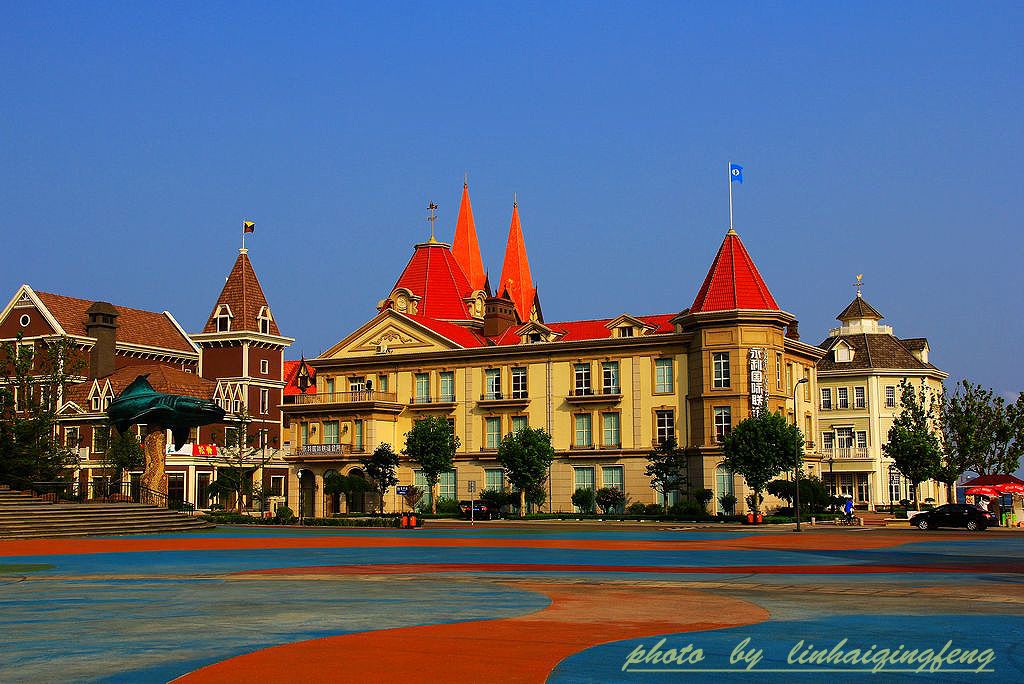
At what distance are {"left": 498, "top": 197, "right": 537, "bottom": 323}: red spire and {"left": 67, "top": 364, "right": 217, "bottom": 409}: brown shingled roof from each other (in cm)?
4186

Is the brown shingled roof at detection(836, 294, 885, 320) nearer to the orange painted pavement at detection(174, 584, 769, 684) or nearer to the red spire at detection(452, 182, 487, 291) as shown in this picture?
the red spire at detection(452, 182, 487, 291)

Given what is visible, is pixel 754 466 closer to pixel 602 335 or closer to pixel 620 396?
pixel 620 396

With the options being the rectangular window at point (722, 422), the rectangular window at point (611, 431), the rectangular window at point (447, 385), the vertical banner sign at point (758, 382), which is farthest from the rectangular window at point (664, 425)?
the rectangular window at point (447, 385)

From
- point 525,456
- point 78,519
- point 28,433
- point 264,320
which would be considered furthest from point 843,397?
point 78,519

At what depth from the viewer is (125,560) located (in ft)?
108

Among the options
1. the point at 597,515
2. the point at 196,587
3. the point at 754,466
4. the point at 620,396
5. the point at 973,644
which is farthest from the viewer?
the point at 620,396

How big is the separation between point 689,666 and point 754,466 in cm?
5487

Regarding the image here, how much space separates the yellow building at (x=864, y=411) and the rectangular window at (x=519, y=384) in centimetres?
2759

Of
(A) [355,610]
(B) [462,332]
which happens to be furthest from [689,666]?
(B) [462,332]

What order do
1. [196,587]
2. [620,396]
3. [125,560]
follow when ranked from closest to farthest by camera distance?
1. [196,587]
2. [125,560]
3. [620,396]

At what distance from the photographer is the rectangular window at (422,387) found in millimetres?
85375

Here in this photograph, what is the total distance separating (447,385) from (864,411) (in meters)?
37.2

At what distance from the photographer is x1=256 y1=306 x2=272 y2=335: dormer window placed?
10762 centimetres

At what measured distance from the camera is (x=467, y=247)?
417 feet
